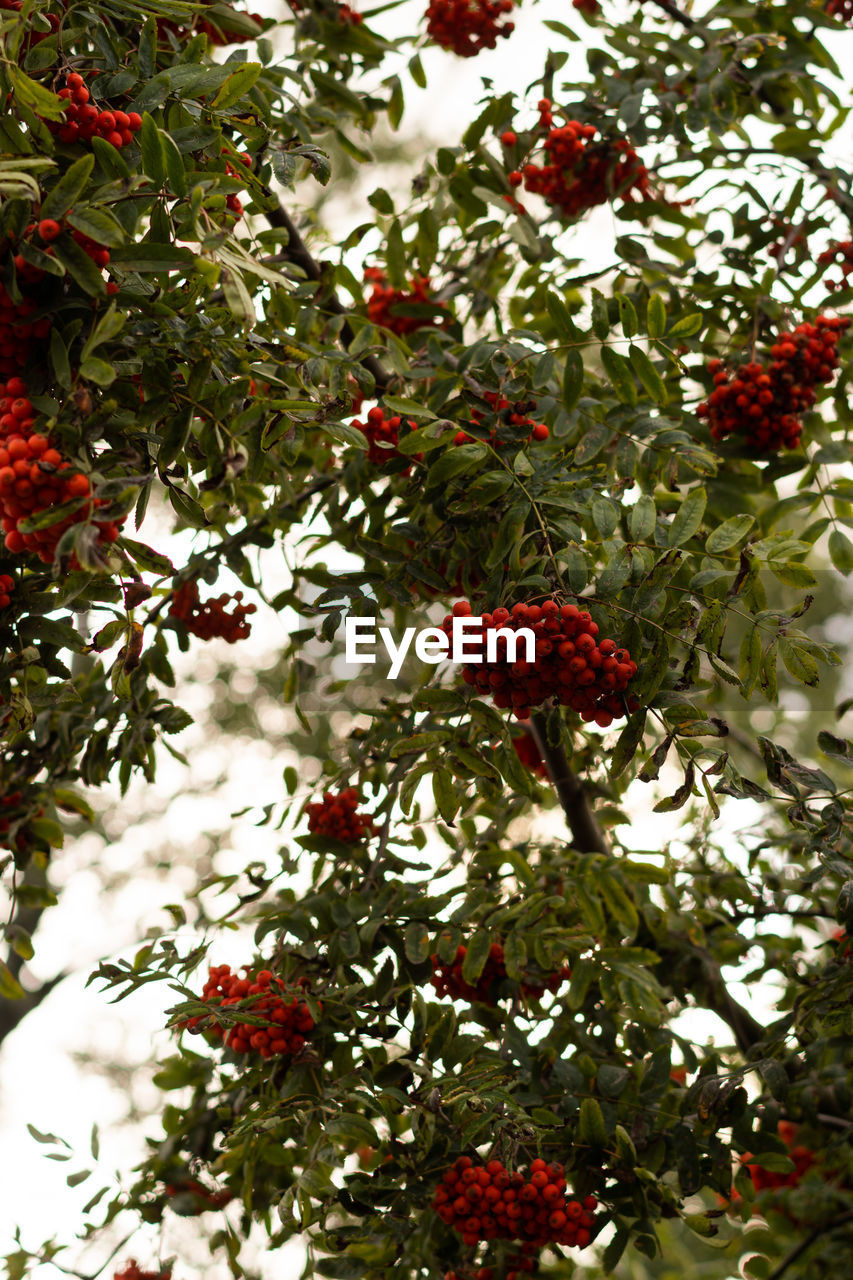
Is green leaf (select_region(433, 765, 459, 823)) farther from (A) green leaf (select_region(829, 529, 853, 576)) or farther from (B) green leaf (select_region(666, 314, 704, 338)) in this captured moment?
(A) green leaf (select_region(829, 529, 853, 576))

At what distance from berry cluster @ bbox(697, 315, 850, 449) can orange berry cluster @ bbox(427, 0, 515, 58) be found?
1114 millimetres

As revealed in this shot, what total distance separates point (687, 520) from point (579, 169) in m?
1.15

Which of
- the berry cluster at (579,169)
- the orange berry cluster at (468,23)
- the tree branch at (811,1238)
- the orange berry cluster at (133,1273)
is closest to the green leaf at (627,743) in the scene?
the tree branch at (811,1238)

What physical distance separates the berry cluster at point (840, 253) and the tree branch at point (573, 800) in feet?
4.02

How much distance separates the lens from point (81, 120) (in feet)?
4.19

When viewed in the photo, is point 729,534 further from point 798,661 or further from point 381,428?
point 381,428

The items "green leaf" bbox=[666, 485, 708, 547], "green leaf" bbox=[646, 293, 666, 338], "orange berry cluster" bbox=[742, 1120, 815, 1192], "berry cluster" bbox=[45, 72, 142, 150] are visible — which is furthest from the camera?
"orange berry cluster" bbox=[742, 1120, 815, 1192]

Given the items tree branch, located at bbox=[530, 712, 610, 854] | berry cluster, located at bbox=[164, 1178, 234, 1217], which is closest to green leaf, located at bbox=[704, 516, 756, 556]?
tree branch, located at bbox=[530, 712, 610, 854]

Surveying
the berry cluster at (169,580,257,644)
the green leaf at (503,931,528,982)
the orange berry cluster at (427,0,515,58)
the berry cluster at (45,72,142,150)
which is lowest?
the green leaf at (503,931,528,982)

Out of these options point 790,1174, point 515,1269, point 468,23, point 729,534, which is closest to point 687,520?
point 729,534

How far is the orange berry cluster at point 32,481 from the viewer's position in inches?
43.9

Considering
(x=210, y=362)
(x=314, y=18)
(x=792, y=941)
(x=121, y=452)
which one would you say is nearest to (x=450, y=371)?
(x=210, y=362)

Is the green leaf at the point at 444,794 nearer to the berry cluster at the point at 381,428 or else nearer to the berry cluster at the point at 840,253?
the berry cluster at the point at 381,428

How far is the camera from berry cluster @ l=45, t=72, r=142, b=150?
1.27 meters
